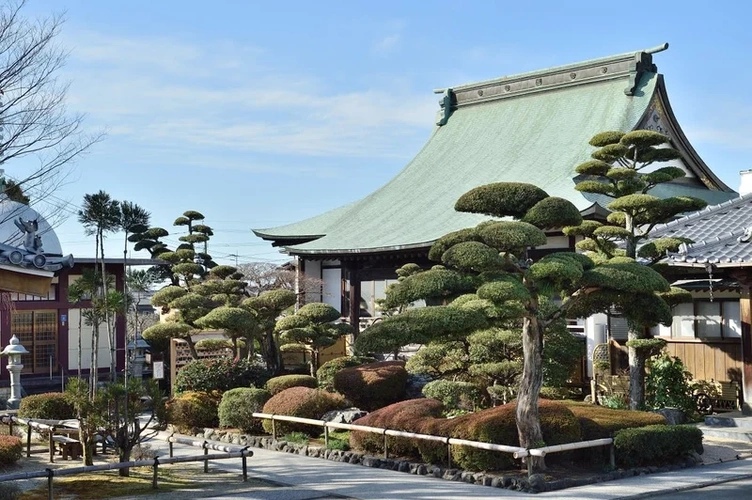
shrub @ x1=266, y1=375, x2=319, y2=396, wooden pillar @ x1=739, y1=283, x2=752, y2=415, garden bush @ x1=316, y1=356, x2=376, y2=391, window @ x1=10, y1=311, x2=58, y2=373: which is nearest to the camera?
wooden pillar @ x1=739, y1=283, x2=752, y2=415

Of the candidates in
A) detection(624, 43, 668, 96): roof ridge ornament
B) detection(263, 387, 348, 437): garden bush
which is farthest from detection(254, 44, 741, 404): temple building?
detection(263, 387, 348, 437): garden bush

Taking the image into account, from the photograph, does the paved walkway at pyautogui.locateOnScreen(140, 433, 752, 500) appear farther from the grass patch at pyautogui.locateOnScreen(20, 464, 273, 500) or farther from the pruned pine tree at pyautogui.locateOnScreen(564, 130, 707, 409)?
the pruned pine tree at pyautogui.locateOnScreen(564, 130, 707, 409)

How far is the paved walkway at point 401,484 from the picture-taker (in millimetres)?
11836

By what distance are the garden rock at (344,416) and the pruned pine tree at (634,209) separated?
4.87 m

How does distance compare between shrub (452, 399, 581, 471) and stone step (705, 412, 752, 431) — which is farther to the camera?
stone step (705, 412, 752, 431)

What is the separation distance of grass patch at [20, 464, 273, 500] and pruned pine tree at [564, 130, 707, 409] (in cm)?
744

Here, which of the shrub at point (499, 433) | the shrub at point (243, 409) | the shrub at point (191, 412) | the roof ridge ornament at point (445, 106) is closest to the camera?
the shrub at point (499, 433)

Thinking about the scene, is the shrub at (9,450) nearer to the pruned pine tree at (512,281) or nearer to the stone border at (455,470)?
the stone border at (455,470)

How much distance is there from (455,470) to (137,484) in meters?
4.38

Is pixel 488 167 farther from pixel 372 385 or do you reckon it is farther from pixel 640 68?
pixel 372 385

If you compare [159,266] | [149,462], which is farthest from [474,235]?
[159,266]

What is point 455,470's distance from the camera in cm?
1332

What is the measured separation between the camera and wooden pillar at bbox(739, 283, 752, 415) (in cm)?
1750

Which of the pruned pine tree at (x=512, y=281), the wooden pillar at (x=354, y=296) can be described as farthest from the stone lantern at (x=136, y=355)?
the pruned pine tree at (x=512, y=281)
